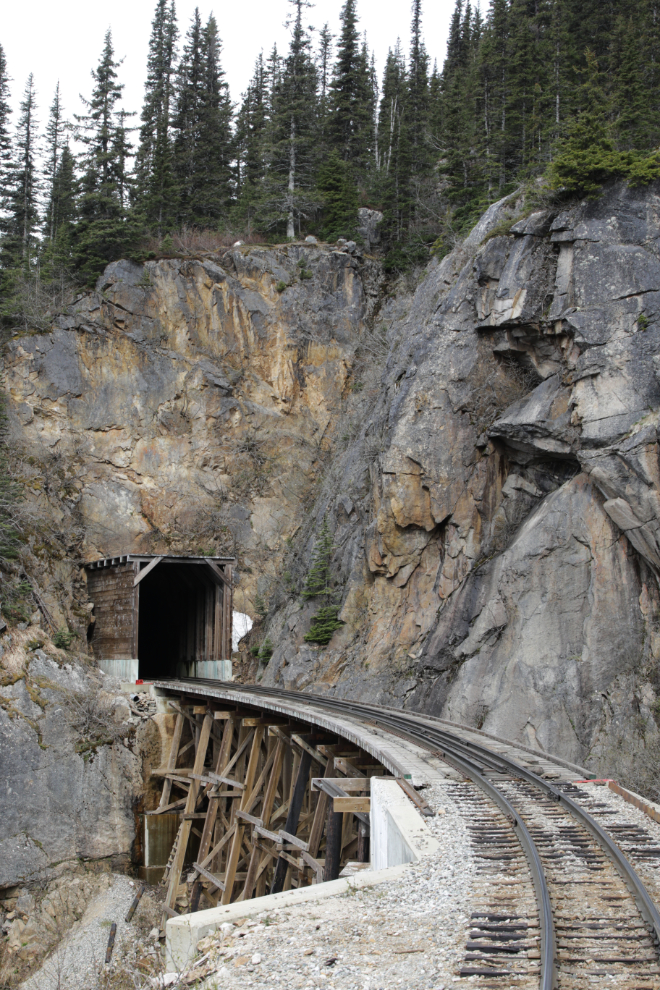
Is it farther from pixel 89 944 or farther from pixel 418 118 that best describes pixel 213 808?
pixel 418 118

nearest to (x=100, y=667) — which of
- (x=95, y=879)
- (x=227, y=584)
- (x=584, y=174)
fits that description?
(x=227, y=584)

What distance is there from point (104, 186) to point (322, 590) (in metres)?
24.8

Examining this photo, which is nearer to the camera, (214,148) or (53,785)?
(53,785)

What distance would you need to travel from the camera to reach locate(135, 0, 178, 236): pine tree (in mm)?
42156

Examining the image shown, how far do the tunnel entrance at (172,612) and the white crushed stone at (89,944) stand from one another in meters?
7.17

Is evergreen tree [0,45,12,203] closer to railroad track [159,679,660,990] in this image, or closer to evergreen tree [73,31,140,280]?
evergreen tree [73,31,140,280]

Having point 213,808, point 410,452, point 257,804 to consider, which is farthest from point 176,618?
point 257,804

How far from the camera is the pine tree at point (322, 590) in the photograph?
27.7 metres

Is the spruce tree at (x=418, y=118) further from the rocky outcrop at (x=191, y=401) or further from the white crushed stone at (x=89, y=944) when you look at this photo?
the white crushed stone at (x=89, y=944)

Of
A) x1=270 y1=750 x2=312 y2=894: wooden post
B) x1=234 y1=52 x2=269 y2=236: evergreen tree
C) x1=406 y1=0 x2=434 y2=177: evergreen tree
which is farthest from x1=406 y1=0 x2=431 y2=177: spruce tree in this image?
x1=270 y1=750 x2=312 y2=894: wooden post

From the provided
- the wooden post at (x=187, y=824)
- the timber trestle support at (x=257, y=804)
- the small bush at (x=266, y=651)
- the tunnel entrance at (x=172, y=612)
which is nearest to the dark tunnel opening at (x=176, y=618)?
the tunnel entrance at (x=172, y=612)

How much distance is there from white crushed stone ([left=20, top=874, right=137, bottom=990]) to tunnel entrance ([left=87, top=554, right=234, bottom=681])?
717 centimetres

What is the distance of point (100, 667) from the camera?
93.2 ft

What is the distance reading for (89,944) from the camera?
1842 cm
